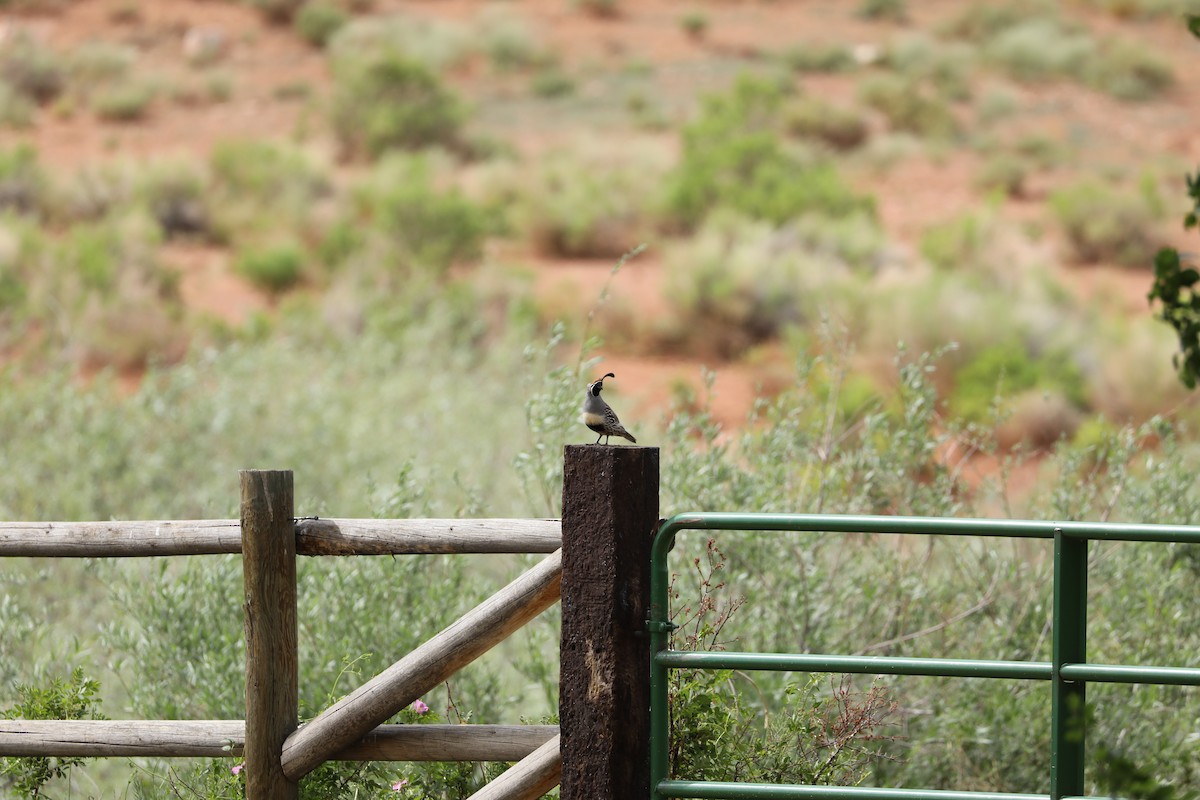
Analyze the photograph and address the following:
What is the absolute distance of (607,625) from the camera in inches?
125

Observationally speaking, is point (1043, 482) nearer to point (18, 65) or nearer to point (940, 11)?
point (18, 65)

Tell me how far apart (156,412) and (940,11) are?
33.7 meters

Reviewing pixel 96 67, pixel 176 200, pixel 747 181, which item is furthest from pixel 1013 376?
pixel 96 67

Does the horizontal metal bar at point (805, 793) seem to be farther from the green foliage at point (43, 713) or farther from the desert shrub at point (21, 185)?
the desert shrub at point (21, 185)

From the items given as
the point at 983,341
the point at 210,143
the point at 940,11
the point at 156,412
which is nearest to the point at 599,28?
the point at 940,11

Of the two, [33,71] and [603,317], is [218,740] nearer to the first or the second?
[603,317]

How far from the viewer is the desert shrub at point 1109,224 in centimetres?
2061

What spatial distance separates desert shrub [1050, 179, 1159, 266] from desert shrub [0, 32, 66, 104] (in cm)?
2221

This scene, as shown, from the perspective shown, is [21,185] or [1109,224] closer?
[1109,224]

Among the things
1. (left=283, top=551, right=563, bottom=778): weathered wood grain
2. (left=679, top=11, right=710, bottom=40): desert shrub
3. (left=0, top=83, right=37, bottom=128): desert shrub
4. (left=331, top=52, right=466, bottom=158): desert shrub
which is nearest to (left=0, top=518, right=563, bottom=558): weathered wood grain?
(left=283, top=551, right=563, bottom=778): weathered wood grain

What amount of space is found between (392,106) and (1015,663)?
81.2 ft

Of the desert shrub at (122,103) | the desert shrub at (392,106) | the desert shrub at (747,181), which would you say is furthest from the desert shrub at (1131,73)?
the desert shrub at (122,103)

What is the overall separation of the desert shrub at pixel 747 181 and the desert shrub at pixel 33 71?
1586 cm

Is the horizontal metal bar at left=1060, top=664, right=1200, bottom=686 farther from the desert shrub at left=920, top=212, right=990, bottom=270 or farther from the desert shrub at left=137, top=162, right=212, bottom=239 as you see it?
the desert shrub at left=137, top=162, right=212, bottom=239
